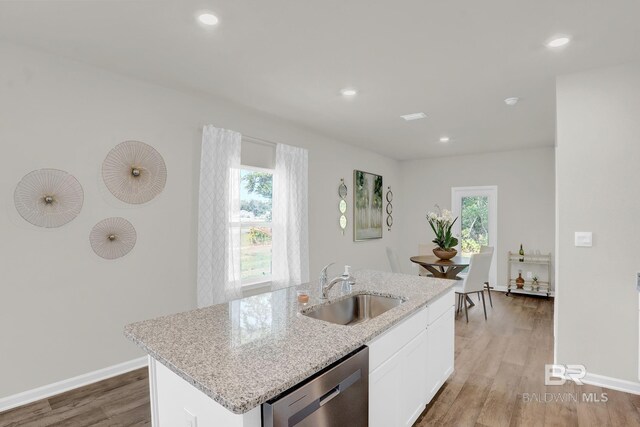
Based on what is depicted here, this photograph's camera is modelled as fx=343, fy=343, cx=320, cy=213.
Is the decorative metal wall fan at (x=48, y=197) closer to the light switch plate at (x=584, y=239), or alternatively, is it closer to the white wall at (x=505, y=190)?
the light switch plate at (x=584, y=239)

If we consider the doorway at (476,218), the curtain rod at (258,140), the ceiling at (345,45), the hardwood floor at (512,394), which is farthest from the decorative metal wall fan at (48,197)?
the doorway at (476,218)

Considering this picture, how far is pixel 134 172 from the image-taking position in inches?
114

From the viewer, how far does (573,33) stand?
2.17 metres

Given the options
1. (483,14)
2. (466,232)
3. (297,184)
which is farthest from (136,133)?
(466,232)

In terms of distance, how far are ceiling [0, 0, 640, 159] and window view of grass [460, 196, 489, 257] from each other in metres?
2.85

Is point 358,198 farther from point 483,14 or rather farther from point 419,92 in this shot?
point 483,14

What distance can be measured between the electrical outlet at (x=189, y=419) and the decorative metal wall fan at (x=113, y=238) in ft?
6.33

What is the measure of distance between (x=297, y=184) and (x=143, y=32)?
2.36m

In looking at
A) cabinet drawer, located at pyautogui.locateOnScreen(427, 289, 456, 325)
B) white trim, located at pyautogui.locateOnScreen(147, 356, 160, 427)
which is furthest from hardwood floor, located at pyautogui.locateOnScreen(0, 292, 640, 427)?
white trim, located at pyautogui.locateOnScreen(147, 356, 160, 427)

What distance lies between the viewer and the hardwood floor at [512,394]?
2252 millimetres

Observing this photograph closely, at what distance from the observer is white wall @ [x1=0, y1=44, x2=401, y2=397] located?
2338 millimetres

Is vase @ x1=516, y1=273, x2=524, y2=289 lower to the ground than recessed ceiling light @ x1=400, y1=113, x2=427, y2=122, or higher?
lower

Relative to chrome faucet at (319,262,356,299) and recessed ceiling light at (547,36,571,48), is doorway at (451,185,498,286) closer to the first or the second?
recessed ceiling light at (547,36,571,48)

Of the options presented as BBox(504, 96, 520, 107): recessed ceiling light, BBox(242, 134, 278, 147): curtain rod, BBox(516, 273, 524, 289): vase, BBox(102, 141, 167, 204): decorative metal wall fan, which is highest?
BBox(504, 96, 520, 107): recessed ceiling light
